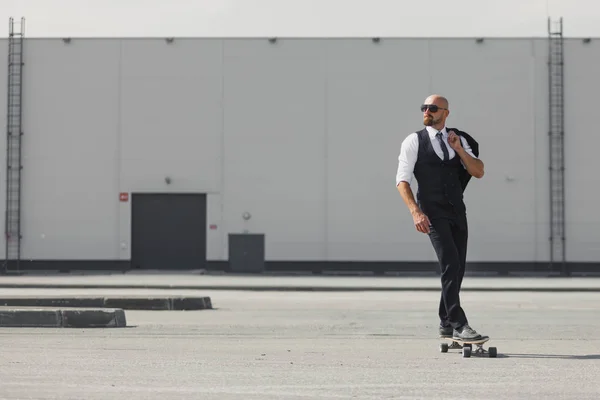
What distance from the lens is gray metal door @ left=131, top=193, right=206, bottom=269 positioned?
111 feet

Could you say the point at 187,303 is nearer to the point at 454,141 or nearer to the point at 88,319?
the point at 88,319

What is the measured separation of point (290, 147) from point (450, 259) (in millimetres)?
25194

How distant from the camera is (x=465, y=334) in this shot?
26.6ft

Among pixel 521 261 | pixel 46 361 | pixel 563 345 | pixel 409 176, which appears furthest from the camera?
pixel 521 261

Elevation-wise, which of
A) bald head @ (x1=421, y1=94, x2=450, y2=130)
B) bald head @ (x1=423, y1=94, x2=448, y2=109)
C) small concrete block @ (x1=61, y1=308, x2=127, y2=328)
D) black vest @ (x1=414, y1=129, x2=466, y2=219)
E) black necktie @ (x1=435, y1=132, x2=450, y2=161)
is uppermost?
bald head @ (x1=423, y1=94, x2=448, y2=109)

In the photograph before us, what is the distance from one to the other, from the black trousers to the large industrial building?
2473 centimetres

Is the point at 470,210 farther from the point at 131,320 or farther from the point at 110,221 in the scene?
the point at 131,320

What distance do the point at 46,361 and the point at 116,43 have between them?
2712 centimetres

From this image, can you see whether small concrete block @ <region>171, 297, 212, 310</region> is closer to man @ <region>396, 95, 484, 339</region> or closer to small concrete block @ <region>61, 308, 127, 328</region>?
small concrete block @ <region>61, 308, 127, 328</region>

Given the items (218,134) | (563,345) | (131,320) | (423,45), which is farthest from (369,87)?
(563,345)

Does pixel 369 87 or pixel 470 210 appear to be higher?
pixel 369 87

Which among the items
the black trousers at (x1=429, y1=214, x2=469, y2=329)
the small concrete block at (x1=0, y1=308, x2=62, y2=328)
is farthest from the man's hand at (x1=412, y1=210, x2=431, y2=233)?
the small concrete block at (x1=0, y1=308, x2=62, y2=328)

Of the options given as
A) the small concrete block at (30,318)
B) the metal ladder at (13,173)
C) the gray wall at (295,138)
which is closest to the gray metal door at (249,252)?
the gray wall at (295,138)

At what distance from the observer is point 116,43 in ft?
111
